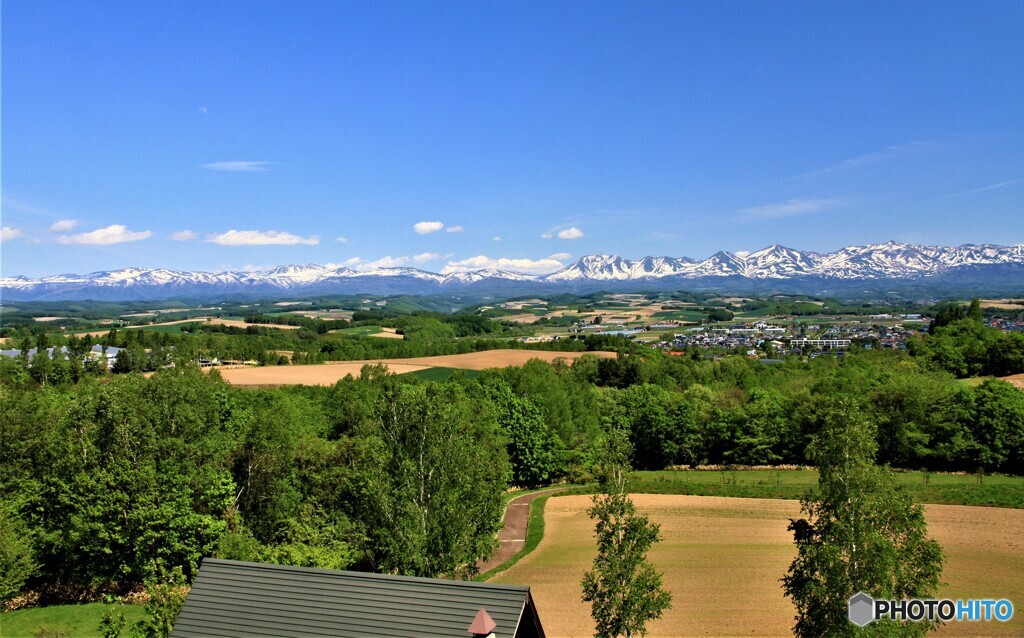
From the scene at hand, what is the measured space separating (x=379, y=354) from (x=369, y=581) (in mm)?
104437

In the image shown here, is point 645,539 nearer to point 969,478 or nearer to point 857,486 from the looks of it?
point 857,486

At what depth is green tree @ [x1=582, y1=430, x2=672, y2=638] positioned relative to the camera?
57.0ft

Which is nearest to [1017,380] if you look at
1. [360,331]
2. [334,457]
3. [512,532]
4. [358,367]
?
[512,532]

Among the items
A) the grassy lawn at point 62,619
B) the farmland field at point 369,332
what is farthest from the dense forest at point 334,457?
the farmland field at point 369,332

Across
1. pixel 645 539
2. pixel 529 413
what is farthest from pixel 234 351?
pixel 645 539

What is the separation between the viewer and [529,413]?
55562 mm

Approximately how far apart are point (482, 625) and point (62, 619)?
2095 cm

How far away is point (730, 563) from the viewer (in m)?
31.1

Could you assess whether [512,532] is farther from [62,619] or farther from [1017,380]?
[1017,380]

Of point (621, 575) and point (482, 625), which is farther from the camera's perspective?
point (621, 575)

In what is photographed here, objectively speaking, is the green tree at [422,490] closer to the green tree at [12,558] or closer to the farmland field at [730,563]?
the farmland field at [730,563]

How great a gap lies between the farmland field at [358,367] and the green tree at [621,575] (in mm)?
58298

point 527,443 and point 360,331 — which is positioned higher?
point 360,331

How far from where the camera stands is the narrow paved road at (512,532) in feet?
112
